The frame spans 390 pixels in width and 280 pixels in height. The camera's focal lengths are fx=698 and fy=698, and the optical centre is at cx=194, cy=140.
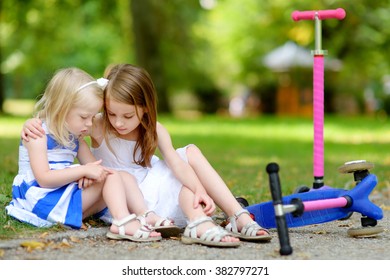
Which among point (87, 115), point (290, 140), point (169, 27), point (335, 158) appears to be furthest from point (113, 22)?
point (87, 115)

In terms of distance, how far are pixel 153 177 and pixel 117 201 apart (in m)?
0.44

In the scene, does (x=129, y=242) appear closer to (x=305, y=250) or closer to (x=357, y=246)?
(x=305, y=250)

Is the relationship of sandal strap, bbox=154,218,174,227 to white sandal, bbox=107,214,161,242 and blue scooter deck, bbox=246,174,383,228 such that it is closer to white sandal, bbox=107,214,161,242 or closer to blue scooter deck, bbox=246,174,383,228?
white sandal, bbox=107,214,161,242

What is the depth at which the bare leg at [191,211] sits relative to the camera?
3.71 m

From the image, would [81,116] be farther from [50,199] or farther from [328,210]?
[328,210]

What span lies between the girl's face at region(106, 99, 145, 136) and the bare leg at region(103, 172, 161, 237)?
11.6 inches

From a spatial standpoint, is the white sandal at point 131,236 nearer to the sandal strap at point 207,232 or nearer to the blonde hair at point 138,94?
the sandal strap at point 207,232

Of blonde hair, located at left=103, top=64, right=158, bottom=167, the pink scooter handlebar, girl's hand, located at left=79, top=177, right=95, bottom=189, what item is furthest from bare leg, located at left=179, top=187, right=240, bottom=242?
the pink scooter handlebar

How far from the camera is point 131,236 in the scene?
377 cm

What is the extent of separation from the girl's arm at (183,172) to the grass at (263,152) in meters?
0.85

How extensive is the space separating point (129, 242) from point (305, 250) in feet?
3.07

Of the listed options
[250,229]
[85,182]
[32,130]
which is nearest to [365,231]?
[250,229]

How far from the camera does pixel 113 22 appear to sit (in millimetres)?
22859
